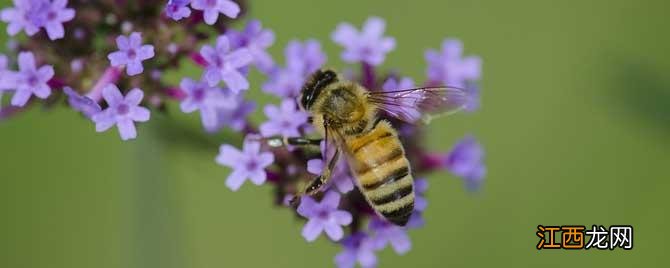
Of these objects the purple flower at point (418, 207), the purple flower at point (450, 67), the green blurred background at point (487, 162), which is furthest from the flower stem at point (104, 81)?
the green blurred background at point (487, 162)

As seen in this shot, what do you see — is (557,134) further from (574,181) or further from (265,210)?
(265,210)

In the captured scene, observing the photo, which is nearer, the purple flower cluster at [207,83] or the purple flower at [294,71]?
the purple flower cluster at [207,83]

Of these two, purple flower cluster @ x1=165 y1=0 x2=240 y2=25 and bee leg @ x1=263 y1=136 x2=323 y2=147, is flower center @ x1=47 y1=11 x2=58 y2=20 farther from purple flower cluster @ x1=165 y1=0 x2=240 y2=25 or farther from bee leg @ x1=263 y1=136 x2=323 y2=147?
bee leg @ x1=263 y1=136 x2=323 y2=147

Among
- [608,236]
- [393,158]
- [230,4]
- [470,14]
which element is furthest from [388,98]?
[470,14]

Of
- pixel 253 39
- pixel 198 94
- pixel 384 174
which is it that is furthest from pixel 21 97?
pixel 384 174

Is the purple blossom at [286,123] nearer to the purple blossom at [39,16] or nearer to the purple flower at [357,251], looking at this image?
A: the purple flower at [357,251]

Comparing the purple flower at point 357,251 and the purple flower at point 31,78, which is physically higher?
the purple flower at point 31,78

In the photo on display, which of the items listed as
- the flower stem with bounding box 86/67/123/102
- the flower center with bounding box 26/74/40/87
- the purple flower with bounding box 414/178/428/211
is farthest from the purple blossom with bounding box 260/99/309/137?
the flower center with bounding box 26/74/40/87
